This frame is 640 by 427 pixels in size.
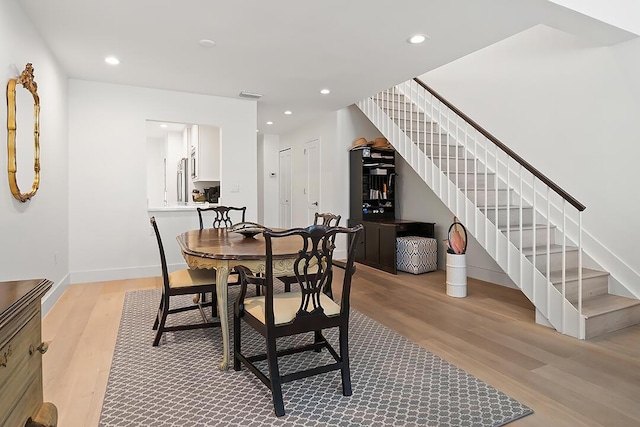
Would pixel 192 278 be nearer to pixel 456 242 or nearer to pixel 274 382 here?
pixel 274 382

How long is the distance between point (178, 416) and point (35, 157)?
2.53 meters

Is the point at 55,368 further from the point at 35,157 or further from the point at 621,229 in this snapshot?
the point at 621,229

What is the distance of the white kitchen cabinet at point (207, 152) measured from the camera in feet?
20.4

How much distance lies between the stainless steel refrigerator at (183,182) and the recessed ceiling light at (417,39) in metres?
5.57

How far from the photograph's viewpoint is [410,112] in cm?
538

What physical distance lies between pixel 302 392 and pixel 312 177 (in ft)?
17.1

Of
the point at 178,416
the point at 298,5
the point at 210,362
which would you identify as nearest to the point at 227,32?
the point at 298,5

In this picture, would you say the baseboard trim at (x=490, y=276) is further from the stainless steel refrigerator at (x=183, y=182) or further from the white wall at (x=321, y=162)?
the stainless steel refrigerator at (x=183, y=182)

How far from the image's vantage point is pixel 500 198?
4.40 m

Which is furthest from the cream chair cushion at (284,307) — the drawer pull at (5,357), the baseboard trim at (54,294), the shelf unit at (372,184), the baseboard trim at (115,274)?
the shelf unit at (372,184)

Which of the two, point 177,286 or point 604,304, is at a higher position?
point 177,286

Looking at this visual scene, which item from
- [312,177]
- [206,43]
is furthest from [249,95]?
[312,177]

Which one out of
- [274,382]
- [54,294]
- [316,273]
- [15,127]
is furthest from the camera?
[54,294]

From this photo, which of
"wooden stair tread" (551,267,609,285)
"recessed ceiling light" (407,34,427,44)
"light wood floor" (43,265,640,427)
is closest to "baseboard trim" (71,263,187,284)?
"light wood floor" (43,265,640,427)
